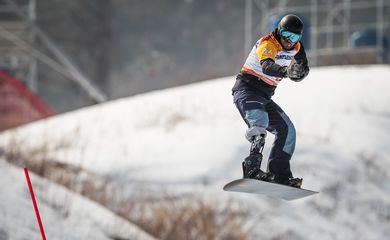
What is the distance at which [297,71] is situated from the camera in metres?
6.16

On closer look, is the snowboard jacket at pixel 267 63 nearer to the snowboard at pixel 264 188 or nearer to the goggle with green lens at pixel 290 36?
the goggle with green lens at pixel 290 36

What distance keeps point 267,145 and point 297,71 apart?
1287 centimetres

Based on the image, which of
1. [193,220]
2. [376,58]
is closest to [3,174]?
[193,220]

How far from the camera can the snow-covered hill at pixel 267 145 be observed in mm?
18297

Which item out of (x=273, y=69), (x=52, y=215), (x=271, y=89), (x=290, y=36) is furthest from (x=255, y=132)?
(x=52, y=215)

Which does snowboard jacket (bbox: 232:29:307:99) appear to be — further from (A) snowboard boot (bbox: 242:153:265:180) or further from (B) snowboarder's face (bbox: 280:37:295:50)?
(A) snowboard boot (bbox: 242:153:265:180)

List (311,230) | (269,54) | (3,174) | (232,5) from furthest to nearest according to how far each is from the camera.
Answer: (232,5) < (311,230) < (3,174) < (269,54)

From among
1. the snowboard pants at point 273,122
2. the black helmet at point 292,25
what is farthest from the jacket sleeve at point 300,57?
the snowboard pants at point 273,122

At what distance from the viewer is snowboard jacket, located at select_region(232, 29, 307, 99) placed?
620cm

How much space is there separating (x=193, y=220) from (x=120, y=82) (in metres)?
20.8

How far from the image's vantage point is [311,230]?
1788 cm

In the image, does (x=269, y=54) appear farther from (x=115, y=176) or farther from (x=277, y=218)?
(x=115, y=176)

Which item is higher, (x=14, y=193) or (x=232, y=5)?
(x=232, y=5)

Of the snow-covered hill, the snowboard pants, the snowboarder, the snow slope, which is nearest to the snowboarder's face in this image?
the snowboarder
